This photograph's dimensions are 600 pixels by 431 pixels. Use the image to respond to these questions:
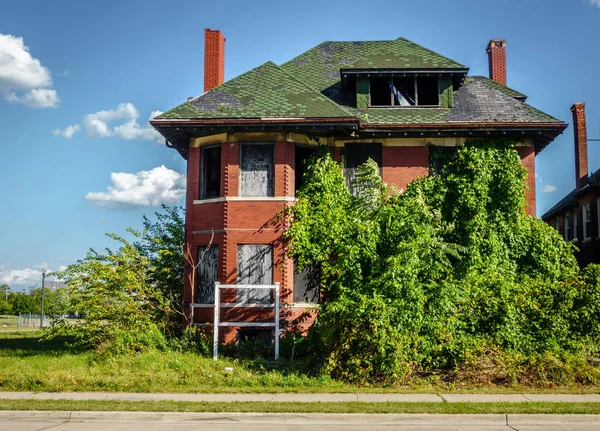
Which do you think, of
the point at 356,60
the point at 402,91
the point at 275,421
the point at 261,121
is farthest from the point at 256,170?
the point at 275,421

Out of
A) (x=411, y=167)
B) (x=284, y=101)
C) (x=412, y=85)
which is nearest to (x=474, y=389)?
(x=411, y=167)

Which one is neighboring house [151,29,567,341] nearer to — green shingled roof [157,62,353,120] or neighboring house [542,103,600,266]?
green shingled roof [157,62,353,120]

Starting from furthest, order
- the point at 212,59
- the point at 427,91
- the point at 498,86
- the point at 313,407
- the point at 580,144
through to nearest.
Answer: the point at 580,144
the point at 212,59
the point at 498,86
the point at 427,91
the point at 313,407

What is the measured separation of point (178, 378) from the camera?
44.2 ft

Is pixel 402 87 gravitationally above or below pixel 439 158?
above

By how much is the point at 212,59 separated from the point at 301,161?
21.0 ft

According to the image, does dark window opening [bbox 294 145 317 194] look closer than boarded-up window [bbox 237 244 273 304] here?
No

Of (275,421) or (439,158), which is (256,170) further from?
(275,421)

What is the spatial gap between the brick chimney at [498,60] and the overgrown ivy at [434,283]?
7031mm

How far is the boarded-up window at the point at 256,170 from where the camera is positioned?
18562 millimetres

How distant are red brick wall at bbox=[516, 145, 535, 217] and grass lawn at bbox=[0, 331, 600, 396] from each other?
8.23m

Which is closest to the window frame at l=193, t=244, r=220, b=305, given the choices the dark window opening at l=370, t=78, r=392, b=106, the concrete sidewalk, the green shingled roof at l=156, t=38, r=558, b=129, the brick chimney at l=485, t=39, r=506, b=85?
the green shingled roof at l=156, t=38, r=558, b=129

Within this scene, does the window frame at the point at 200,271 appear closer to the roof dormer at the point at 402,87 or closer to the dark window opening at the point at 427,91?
the roof dormer at the point at 402,87

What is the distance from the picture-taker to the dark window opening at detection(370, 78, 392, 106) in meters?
21.0
